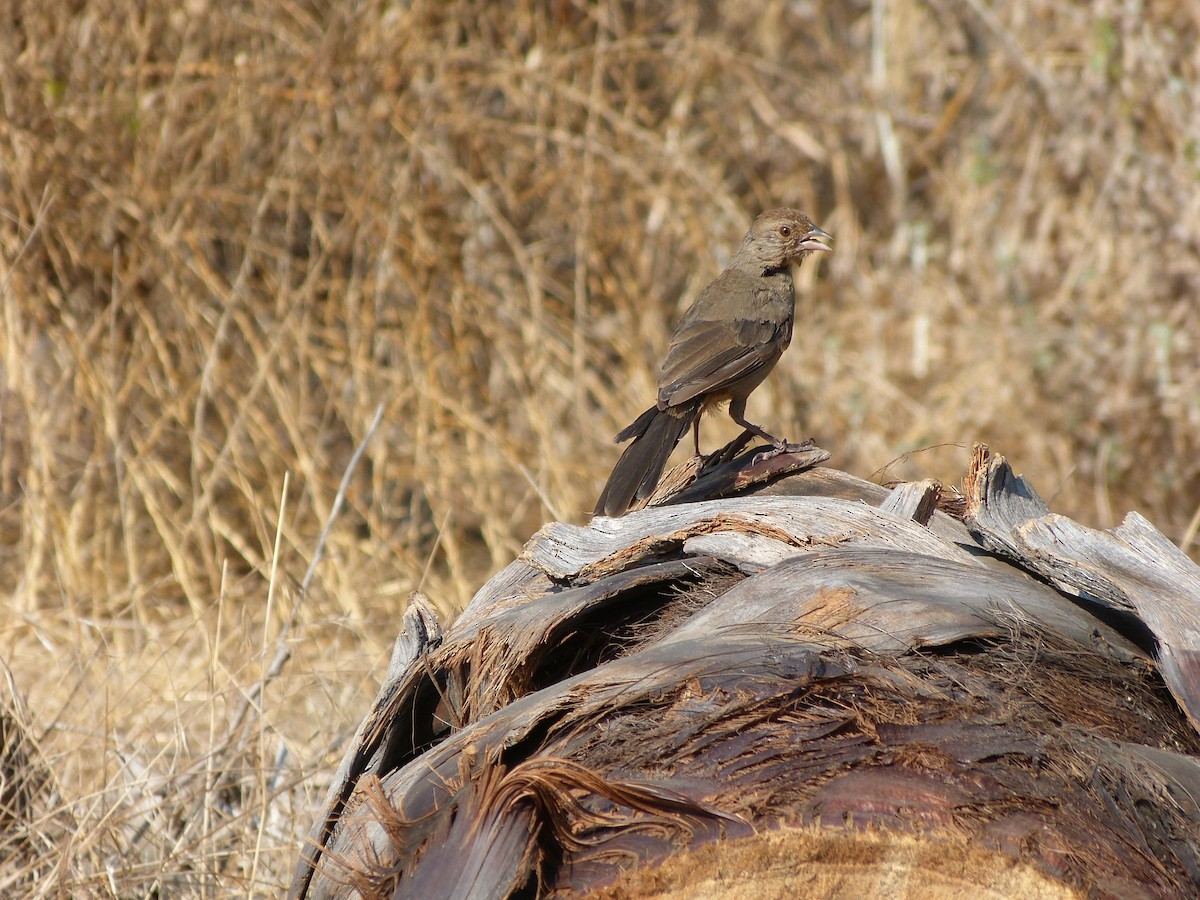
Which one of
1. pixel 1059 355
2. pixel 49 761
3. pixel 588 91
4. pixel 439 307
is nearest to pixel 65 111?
pixel 439 307

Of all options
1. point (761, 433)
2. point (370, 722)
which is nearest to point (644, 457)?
point (761, 433)

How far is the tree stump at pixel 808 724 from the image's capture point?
2012mm

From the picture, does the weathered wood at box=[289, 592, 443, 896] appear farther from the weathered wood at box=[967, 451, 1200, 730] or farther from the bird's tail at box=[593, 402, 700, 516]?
the weathered wood at box=[967, 451, 1200, 730]

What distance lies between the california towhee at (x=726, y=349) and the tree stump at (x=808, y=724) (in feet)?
3.37

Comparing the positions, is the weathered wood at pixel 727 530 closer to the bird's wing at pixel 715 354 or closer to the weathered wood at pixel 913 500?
the weathered wood at pixel 913 500

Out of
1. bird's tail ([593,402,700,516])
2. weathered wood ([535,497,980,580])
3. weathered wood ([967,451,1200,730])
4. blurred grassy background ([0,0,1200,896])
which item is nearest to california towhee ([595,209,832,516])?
bird's tail ([593,402,700,516])

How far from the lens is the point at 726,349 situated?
4.77m

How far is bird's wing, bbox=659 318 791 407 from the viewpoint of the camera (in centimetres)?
455

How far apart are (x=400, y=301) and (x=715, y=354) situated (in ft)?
8.02

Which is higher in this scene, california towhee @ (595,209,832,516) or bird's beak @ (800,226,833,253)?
bird's beak @ (800,226,833,253)

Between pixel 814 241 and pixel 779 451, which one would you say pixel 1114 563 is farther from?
pixel 814 241

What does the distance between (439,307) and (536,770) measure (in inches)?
196

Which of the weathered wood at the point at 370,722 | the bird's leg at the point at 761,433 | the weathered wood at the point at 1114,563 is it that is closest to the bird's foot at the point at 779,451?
the bird's leg at the point at 761,433

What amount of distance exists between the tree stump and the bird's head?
2.78 metres
